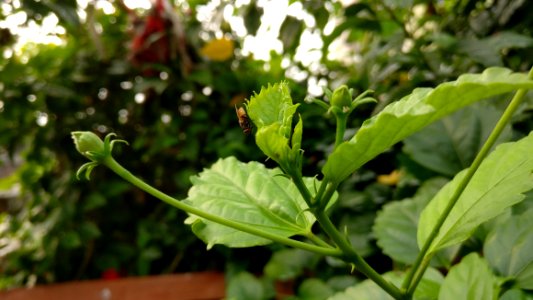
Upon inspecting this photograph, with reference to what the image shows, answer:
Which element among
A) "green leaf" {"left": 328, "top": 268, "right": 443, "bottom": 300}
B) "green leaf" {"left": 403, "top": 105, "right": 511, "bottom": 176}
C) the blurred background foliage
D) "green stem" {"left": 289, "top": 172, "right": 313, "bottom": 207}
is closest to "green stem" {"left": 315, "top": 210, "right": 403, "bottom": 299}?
"green stem" {"left": 289, "top": 172, "right": 313, "bottom": 207}

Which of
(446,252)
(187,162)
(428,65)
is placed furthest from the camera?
(187,162)

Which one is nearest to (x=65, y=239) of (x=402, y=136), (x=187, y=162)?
(x=187, y=162)

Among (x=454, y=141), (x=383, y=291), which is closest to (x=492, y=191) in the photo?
(x=383, y=291)

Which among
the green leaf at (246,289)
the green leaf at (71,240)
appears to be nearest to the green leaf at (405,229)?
the green leaf at (246,289)

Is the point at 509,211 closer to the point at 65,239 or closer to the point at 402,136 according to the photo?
the point at 402,136

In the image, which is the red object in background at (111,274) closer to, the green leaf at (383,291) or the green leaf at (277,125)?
the green leaf at (383,291)

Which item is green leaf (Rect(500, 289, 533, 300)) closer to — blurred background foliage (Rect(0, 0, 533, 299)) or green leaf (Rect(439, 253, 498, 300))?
green leaf (Rect(439, 253, 498, 300))
